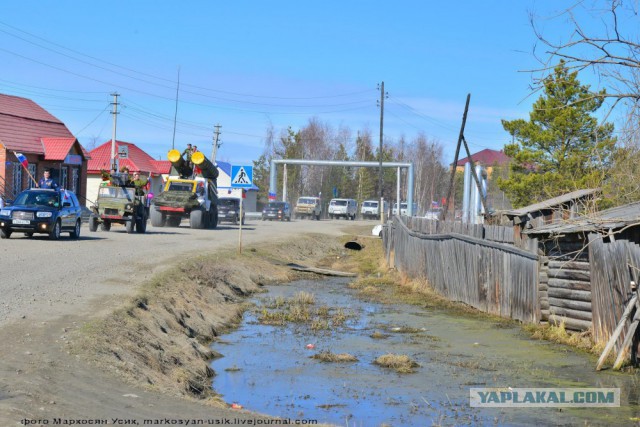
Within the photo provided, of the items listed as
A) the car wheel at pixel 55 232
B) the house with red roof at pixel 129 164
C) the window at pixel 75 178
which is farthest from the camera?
the house with red roof at pixel 129 164

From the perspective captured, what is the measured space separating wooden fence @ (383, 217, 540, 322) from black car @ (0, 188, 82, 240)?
34.6 feet

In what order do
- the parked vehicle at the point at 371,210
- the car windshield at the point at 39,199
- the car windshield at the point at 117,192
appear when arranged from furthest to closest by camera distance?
the parked vehicle at the point at 371,210
the car windshield at the point at 117,192
the car windshield at the point at 39,199

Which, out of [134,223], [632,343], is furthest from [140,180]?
[632,343]

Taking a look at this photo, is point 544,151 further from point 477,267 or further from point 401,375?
point 401,375

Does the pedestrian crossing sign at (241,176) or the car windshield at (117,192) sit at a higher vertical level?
the pedestrian crossing sign at (241,176)

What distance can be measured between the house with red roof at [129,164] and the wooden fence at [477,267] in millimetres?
45214

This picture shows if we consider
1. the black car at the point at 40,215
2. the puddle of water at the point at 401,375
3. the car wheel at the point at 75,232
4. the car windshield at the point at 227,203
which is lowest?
the puddle of water at the point at 401,375

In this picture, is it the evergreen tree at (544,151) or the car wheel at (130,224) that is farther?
the evergreen tree at (544,151)

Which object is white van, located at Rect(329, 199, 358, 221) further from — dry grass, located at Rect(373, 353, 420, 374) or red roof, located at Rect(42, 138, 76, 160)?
→ dry grass, located at Rect(373, 353, 420, 374)

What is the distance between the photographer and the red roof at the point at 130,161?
7151 cm

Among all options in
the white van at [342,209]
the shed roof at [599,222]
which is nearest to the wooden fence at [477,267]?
the shed roof at [599,222]

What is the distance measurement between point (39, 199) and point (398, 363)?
17.2 meters

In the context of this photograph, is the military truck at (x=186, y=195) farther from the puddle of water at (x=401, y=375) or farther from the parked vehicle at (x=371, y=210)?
the parked vehicle at (x=371, y=210)

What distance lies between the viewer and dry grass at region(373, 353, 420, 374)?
1247 cm
